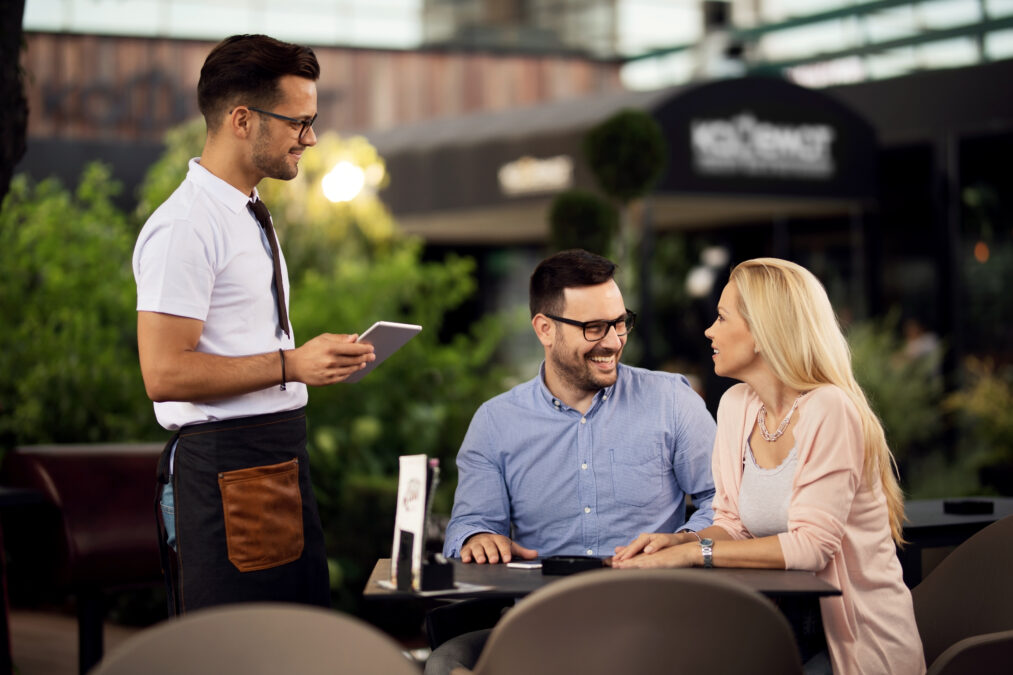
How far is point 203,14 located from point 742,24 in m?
6.38

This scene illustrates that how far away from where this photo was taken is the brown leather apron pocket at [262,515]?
258 centimetres

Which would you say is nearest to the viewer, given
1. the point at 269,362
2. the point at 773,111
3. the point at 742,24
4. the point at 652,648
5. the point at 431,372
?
the point at 652,648

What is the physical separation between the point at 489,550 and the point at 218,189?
3.33 feet


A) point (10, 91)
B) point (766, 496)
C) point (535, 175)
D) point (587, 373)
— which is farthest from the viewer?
point (535, 175)

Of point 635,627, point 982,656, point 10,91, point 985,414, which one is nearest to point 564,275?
point 982,656

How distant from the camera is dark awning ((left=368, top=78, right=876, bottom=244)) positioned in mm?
8914

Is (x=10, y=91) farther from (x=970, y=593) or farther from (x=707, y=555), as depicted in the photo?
(x=970, y=593)

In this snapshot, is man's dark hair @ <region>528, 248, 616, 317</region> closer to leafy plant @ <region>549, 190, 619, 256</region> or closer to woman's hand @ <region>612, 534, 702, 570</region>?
woman's hand @ <region>612, 534, 702, 570</region>

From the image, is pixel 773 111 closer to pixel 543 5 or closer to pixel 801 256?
pixel 801 256

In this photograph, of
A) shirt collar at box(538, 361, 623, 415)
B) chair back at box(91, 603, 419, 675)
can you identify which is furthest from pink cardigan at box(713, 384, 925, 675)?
chair back at box(91, 603, 419, 675)

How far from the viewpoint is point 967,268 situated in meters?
10.9

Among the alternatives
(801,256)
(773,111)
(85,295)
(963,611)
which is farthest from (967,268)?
(963,611)

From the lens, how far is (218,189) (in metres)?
2.67

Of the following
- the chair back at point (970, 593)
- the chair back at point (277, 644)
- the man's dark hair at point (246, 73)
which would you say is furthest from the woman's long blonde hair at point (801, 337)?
the chair back at point (277, 644)
